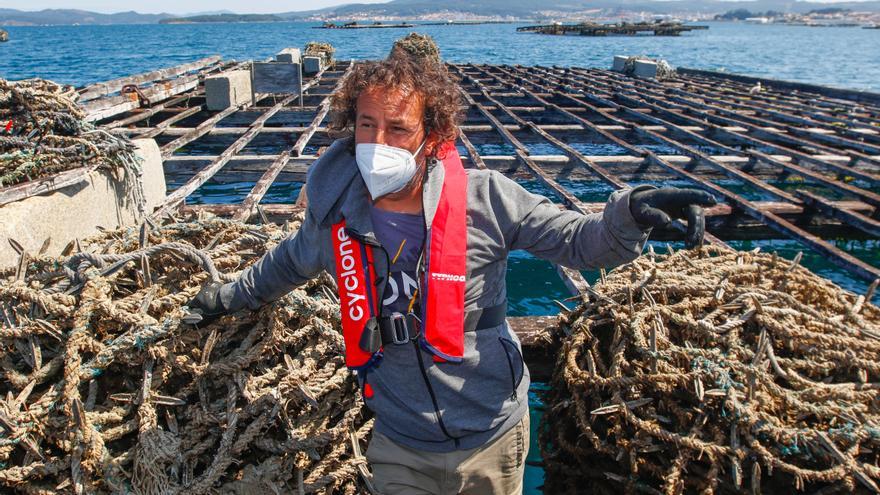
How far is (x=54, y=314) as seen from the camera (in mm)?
2479

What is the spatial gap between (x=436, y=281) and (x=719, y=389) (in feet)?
4.22

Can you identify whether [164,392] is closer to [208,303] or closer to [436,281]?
[208,303]

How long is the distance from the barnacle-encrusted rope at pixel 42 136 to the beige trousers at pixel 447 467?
350 cm

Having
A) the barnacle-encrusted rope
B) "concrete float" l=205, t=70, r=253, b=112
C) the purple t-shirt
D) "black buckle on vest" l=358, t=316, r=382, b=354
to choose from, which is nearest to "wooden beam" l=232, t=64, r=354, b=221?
the barnacle-encrusted rope

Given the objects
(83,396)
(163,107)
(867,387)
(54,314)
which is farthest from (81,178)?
(163,107)

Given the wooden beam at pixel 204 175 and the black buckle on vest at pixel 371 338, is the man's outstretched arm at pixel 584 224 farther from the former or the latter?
the wooden beam at pixel 204 175

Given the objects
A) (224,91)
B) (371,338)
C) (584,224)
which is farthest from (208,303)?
(224,91)

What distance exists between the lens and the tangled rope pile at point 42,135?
3.77 meters

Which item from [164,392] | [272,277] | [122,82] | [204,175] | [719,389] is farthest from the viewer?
[122,82]

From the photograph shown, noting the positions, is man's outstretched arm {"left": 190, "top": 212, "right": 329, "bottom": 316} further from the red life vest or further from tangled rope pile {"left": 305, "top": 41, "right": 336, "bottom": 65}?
tangled rope pile {"left": 305, "top": 41, "right": 336, "bottom": 65}

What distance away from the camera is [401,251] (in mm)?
1982

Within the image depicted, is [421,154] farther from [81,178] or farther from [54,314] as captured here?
[81,178]

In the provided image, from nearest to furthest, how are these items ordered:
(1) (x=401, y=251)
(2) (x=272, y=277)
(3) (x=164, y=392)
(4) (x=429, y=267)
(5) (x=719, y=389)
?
(4) (x=429, y=267) → (1) (x=401, y=251) → (5) (x=719, y=389) → (2) (x=272, y=277) → (3) (x=164, y=392)

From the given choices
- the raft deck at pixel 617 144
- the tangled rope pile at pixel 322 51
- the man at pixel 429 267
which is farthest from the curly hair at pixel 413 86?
the tangled rope pile at pixel 322 51
